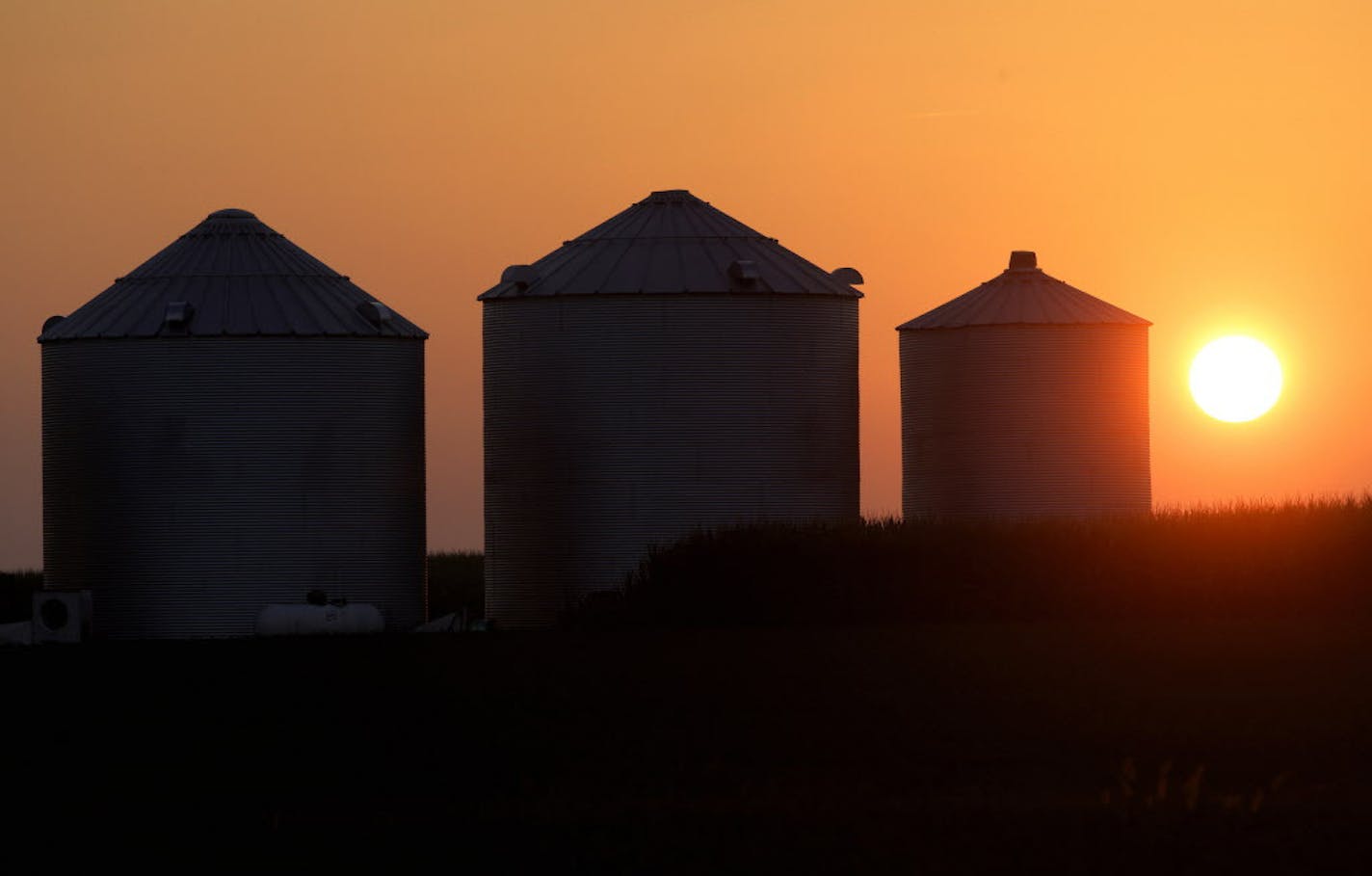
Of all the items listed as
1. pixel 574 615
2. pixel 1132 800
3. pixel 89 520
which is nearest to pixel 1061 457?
pixel 574 615

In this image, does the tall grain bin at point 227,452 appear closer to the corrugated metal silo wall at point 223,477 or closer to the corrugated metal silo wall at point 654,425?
the corrugated metal silo wall at point 223,477

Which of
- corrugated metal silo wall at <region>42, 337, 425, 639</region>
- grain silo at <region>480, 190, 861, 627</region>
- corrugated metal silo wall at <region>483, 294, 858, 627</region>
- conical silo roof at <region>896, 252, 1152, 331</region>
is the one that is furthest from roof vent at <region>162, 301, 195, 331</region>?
conical silo roof at <region>896, 252, 1152, 331</region>

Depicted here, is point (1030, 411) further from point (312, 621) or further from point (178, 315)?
point (178, 315)

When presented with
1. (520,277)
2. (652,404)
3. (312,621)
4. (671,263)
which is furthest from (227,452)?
(671,263)

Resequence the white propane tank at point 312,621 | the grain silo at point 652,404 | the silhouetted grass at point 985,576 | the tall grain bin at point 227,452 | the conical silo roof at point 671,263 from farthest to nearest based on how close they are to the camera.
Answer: the conical silo roof at point 671,263
the tall grain bin at point 227,452
the grain silo at point 652,404
the white propane tank at point 312,621
the silhouetted grass at point 985,576

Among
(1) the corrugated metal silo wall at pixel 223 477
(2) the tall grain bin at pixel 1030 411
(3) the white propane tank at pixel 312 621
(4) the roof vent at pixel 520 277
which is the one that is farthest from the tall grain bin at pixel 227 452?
(2) the tall grain bin at pixel 1030 411

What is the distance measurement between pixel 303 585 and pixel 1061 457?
57.3 ft

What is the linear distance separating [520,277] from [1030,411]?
1246 cm

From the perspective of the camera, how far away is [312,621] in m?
50.3

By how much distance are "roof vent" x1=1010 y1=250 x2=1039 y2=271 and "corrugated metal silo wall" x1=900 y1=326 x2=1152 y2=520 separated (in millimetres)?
3068

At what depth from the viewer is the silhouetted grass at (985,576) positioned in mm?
48219

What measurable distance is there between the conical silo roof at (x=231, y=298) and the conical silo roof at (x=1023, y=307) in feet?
42.0

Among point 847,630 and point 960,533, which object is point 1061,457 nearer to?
point 960,533

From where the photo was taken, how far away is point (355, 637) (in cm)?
4597
